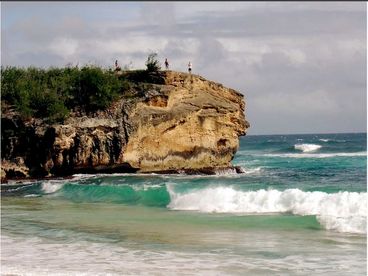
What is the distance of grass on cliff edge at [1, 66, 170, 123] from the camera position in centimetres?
3134

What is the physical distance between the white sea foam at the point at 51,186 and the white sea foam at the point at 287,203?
591cm

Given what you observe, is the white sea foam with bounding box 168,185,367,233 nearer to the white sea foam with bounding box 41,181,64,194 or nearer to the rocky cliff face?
the white sea foam with bounding box 41,181,64,194

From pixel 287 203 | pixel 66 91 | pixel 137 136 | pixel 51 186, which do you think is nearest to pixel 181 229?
pixel 287 203

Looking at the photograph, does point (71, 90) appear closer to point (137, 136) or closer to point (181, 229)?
point (137, 136)

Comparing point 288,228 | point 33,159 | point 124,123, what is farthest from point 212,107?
point 288,228

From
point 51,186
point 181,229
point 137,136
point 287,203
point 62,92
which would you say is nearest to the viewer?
point 181,229

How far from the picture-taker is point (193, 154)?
32.0m

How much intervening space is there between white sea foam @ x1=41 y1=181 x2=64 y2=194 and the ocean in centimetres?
5

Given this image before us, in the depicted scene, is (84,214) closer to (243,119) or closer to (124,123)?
(124,123)

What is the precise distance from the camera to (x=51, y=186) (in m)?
26.4

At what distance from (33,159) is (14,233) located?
16.6 m

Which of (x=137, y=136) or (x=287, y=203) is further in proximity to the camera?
(x=137, y=136)

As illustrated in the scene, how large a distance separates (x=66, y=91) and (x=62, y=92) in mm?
233

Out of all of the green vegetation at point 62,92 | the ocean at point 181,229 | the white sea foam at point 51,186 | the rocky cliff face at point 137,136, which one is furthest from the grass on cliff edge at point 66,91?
the ocean at point 181,229
